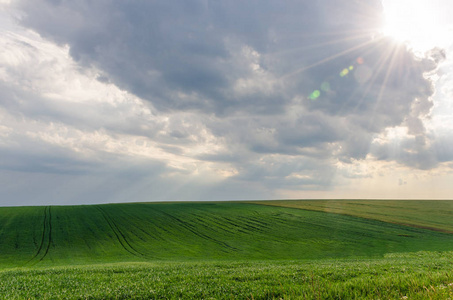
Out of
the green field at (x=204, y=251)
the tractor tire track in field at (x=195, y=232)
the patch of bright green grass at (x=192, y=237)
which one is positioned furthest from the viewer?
the tractor tire track in field at (x=195, y=232)

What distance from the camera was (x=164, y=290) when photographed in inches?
352

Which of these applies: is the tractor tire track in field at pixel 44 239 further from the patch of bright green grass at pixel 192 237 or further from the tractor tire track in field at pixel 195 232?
the tractor tire track in field at pixel 195 232

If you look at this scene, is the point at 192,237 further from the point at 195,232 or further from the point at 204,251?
the point at 204,251

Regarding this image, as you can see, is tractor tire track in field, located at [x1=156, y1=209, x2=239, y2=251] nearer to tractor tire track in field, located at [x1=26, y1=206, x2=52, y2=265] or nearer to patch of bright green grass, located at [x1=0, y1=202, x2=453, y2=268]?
patch of bright green grass, located at [x1=0, y1=202, x2=453, y2=268]

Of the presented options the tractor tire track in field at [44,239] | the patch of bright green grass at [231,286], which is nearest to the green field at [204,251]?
the patch of bright green grass at [231,286]

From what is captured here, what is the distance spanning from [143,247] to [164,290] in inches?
1411

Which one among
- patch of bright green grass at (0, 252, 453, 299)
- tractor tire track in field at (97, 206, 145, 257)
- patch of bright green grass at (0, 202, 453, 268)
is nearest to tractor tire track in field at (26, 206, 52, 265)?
patch of bright green grass at (0, 202, 453, 268)

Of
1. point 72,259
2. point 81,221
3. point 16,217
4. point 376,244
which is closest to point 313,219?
point 376,244

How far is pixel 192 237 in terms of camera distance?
47.2 meters

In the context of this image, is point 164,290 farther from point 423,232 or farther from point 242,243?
point 423,232

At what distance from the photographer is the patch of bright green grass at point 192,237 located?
36188 millimetres

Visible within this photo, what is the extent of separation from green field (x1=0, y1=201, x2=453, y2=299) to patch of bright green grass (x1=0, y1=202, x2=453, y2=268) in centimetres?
17

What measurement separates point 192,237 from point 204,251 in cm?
939

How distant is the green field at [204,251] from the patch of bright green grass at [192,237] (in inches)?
6.7
